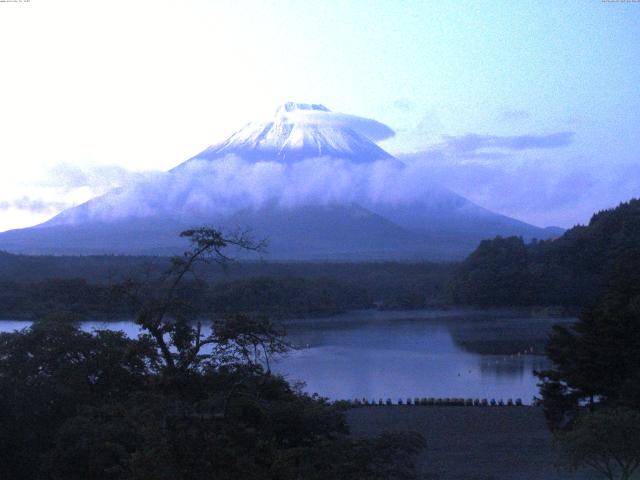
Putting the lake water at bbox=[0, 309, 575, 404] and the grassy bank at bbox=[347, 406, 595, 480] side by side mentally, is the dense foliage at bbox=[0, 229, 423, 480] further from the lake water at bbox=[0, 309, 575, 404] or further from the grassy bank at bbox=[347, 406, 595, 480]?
the lake water at bbox=[0, 309, 575, 404]

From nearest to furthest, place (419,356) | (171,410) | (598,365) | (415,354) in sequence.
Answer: (171,410)
(598,365)
(419,356)
(415,354)

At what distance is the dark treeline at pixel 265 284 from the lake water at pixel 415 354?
111 cm

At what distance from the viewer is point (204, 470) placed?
4.02m

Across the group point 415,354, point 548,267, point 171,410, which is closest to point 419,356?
point 415,354

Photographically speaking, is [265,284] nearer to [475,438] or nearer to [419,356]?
[419,356]

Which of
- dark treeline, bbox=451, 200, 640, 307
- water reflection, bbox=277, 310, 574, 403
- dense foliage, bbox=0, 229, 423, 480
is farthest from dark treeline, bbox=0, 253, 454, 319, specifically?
dense foliage, bbox=0, 229, 423, 480

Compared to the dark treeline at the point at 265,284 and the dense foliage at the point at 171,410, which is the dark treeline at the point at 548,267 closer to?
the dark treeline at the point at 265,284

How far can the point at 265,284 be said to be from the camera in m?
32.0

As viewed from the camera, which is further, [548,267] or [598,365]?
[548,267]

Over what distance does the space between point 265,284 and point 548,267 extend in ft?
37.8

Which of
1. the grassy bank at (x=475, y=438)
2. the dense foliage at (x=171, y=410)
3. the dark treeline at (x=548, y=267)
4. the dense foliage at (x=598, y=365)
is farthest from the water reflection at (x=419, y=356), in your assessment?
the dense foliage at (x=171, y=410)

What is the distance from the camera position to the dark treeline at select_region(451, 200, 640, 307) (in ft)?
111

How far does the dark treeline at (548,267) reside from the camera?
33.7m

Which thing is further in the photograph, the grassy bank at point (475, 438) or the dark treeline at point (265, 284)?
the dark treeline at point (265, 284)
